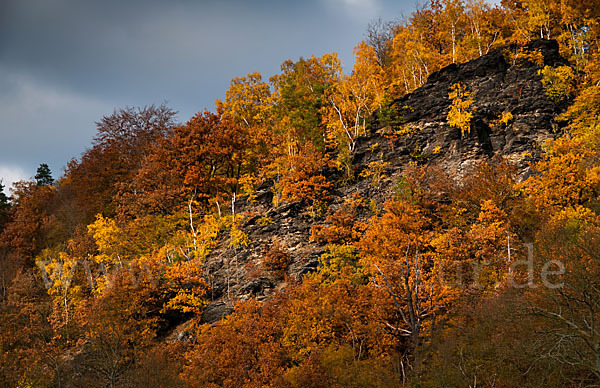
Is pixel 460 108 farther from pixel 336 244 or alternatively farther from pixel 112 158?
pixel 112 158

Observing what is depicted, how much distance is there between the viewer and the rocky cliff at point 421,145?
31219mm

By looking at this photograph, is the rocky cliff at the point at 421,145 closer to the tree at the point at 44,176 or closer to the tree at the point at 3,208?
the tree at the point at 3,208

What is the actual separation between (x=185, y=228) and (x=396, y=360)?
24.2 metres

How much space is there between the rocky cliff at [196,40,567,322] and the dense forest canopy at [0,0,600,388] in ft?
1.49

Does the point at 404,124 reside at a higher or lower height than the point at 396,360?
higher

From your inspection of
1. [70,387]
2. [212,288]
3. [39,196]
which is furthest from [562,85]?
[39,196]

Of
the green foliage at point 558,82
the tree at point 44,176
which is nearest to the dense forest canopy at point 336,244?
the green foliage at point 558,82

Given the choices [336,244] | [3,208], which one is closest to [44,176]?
[3,208]

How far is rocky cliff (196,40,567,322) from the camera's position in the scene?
3122 cm

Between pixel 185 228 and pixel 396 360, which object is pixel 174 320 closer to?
pixel 185 228

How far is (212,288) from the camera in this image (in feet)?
103

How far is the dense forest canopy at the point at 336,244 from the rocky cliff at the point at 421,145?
0.45m

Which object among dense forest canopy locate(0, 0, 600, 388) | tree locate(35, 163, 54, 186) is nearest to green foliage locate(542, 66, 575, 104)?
dense forest canopy locate(0, 0, 600, 388)

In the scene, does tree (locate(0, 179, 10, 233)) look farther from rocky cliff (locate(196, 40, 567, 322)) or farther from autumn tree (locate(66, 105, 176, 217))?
rocky cliff (locate(196, 40, 567, 322))
